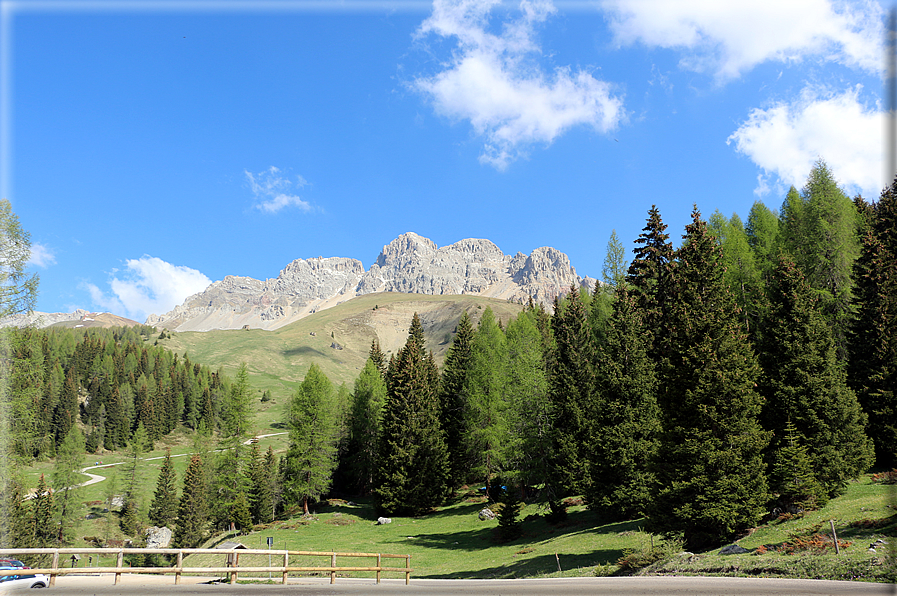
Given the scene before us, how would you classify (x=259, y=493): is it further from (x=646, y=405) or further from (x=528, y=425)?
(x=646, y=405)

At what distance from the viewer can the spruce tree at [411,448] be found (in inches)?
2216

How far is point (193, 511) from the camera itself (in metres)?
68.5

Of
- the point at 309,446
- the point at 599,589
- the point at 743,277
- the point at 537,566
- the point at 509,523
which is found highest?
the point at 743,277

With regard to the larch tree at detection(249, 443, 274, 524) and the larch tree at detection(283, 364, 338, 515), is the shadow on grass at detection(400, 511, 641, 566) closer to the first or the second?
the larch tree at detection(283, 364, 338, 515)

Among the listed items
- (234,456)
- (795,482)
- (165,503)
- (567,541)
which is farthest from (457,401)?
(165,503)

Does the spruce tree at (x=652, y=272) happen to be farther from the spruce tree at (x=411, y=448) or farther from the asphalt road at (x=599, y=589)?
the spruce tree at (x=411, y=448)

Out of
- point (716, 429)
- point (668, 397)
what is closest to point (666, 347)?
point (668, 397)

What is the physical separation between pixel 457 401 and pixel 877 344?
4473 cm

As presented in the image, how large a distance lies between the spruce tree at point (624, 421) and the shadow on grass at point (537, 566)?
7.39m

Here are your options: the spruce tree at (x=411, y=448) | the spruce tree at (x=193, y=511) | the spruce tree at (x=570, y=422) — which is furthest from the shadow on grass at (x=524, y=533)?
the spruce tree at (x=193, y=511)

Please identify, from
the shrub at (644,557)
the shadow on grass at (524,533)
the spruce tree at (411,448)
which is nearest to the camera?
the shrub at (644,557)

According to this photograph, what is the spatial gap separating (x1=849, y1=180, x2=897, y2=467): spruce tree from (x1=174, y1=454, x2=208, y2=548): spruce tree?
76371 mm

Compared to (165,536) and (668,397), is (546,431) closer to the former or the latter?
(668,397)

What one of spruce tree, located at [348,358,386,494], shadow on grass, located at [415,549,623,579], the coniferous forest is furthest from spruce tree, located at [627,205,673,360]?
spruce tree, located at [348,358,386,494]
